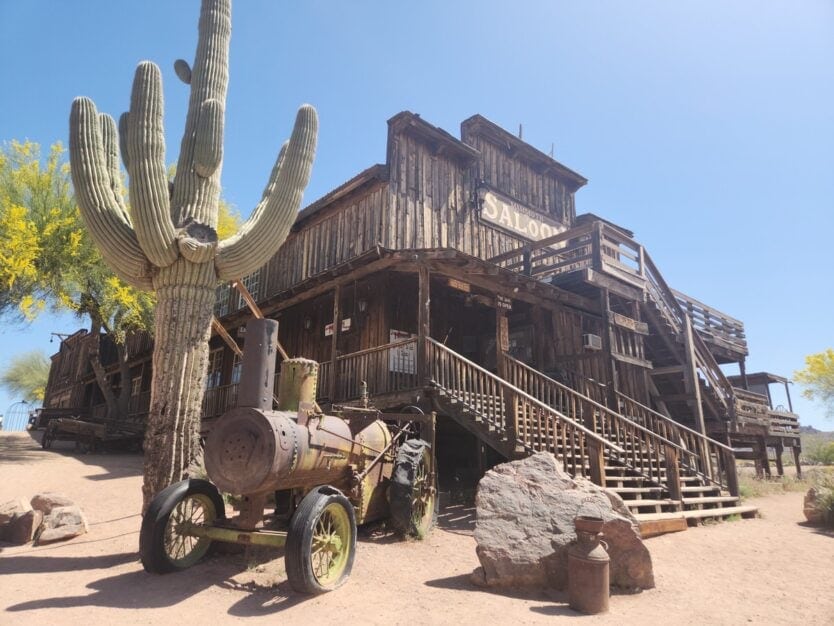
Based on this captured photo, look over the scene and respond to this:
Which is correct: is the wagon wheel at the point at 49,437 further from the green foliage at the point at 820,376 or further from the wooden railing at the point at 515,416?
the green foliage at the point at 820,376

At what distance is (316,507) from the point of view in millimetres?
4695

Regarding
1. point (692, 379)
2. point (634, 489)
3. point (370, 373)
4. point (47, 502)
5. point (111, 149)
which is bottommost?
point (47, 502)

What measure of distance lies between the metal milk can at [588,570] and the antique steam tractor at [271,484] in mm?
2124

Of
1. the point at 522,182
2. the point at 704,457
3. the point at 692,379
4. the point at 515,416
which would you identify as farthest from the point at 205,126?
the point at 522,182

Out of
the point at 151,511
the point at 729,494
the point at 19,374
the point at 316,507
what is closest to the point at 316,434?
the point at 316,507

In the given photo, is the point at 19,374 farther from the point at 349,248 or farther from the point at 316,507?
the point at 316,507

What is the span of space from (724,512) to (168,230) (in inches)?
385

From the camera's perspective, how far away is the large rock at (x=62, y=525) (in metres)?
6.75

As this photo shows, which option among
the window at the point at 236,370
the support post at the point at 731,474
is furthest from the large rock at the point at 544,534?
the window at the point at 236,370

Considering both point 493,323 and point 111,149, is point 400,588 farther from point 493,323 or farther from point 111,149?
point 493,323

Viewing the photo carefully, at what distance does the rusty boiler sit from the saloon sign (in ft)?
38.8

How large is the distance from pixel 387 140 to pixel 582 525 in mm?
12257

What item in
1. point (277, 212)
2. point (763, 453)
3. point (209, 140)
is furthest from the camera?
point (763, 453)

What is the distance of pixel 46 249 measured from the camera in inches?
582
